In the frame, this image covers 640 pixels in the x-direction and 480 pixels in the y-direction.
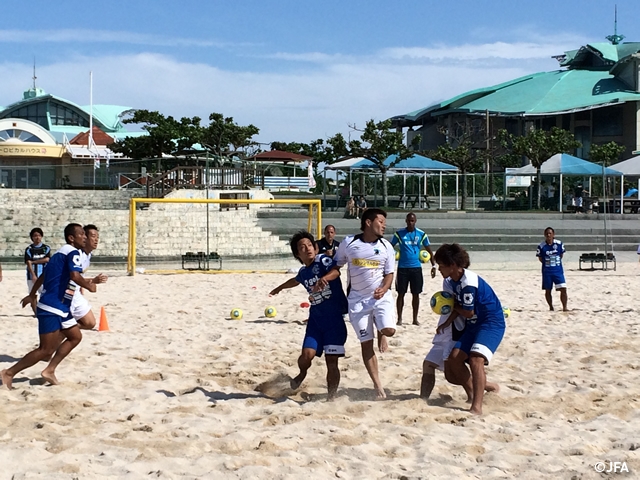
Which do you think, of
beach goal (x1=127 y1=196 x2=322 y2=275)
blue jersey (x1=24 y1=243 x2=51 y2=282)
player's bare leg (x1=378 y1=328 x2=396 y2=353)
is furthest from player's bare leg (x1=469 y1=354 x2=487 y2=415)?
beach goal (x1=127 y1=196 x2=322 y2=275)

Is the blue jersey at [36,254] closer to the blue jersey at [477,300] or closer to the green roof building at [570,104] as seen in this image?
the blue jersey at [477,300]

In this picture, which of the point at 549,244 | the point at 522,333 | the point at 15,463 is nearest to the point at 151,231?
the point at 549,244

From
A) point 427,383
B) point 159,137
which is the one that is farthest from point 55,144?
point 427,383

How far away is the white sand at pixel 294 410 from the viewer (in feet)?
15.5

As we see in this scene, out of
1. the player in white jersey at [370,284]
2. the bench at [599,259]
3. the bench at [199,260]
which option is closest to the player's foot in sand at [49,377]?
the player in white jersey at [370,284]

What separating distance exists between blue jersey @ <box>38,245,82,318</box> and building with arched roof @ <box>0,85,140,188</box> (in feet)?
71.0

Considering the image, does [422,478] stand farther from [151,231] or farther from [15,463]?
[151,231]

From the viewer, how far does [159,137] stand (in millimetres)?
45125

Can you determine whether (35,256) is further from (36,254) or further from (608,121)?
(608,121)

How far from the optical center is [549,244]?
1206 centimetres

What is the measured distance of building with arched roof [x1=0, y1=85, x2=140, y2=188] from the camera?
93.4ft

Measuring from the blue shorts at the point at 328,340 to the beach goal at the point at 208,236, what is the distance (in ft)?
41.3

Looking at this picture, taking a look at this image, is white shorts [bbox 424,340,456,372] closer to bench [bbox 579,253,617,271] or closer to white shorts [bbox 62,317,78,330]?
white shorts [bbox 62,317,78,330]

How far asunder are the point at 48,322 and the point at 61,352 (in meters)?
0.30
